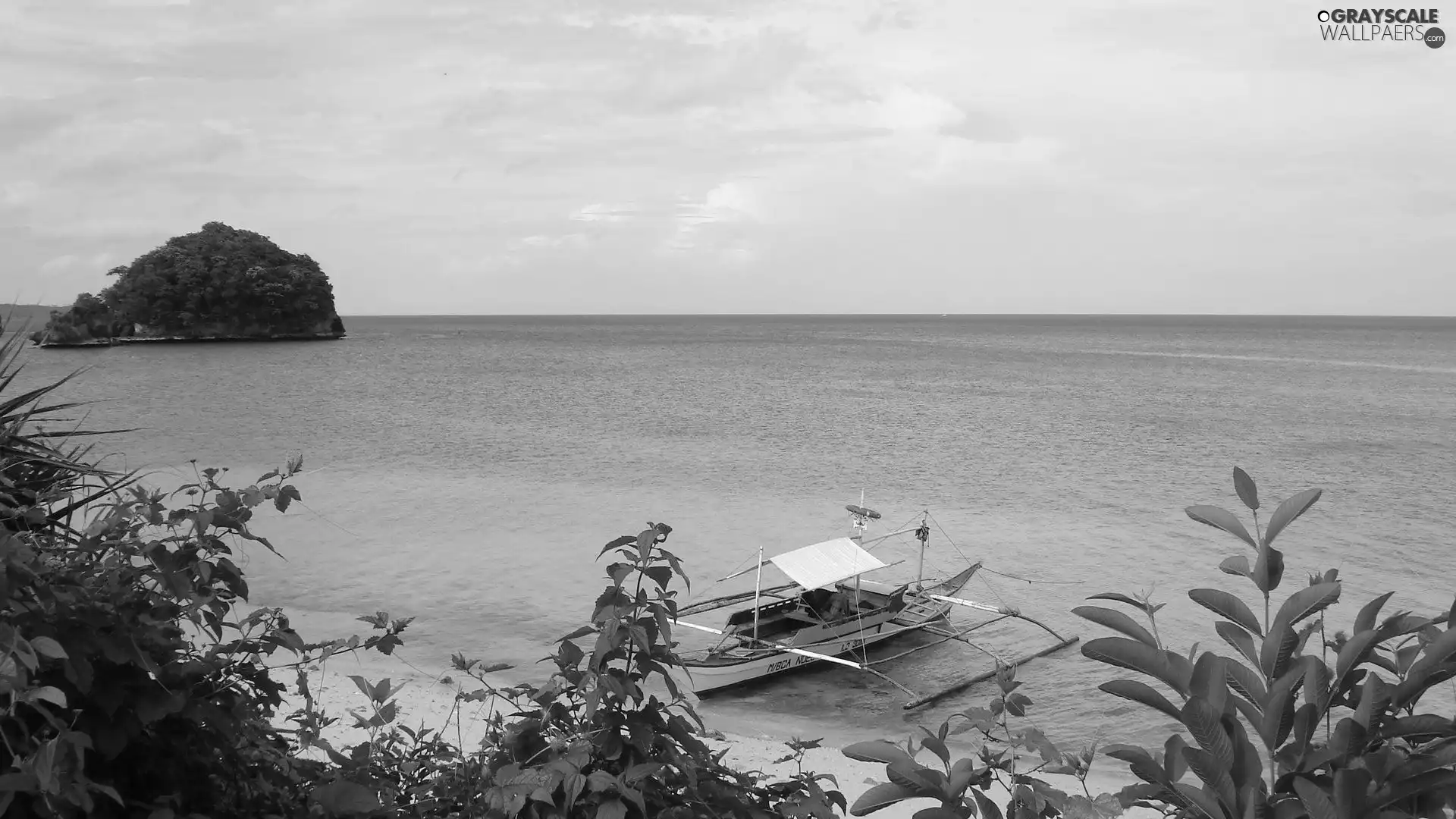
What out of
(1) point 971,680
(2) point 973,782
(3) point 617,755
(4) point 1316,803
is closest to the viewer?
(4) point 1316,803

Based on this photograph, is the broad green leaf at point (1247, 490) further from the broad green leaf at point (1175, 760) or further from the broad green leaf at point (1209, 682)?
the broad green leaf at point (1175, 760)

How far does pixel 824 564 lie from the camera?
15.2 metres

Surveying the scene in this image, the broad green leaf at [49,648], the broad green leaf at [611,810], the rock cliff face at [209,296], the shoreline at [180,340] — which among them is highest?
the rock cliff face at [209,296]

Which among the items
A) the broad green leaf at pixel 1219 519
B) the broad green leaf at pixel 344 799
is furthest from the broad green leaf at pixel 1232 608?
the broad green leaf at pixel 344 799

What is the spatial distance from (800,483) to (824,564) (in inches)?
626

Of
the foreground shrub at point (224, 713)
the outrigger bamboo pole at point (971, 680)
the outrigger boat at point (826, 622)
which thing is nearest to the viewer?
the foreground shrub at point (224, 713)

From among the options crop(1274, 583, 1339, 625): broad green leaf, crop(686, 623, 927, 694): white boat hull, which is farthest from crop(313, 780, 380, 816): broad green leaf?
crop(686, 623, 927, 694): white boat hull

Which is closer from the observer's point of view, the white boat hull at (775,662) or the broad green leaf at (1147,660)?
the broad green leaf at (1147,660)

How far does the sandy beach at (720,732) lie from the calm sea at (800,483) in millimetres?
590

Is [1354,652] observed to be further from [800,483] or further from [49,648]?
[800,483]

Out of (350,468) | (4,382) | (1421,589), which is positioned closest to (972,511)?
(1421,589)

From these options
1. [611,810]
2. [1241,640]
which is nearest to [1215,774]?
[1241,640]

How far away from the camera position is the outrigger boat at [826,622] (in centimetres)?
1422

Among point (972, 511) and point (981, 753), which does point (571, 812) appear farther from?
point (972, 511)
